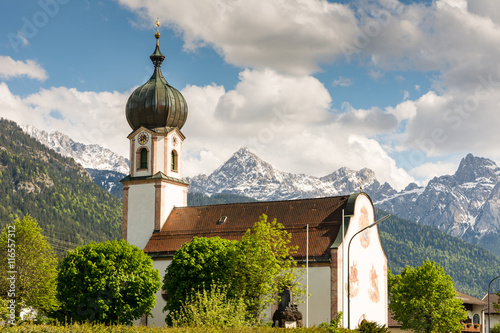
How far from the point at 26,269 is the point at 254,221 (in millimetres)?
20821

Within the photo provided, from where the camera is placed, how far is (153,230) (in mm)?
68188

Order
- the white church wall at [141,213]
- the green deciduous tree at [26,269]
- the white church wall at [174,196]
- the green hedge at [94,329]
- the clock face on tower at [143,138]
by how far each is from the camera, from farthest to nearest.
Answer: the clock face on tower at [143,138]
the white church wall at [174,196]
the white church wall at [141,213]
the green deciduous tree at [26,269]
the green hedge at [94,329]

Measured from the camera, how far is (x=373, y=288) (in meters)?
62.8

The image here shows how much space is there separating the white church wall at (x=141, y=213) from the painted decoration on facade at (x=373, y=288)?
850 inches

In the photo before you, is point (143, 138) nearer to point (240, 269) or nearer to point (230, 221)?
point (230, 221)

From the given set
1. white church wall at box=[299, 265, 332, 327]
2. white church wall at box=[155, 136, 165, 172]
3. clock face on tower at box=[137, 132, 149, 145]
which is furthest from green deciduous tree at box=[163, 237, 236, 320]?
clock face on tower at box=[137, 132, 149, 145]

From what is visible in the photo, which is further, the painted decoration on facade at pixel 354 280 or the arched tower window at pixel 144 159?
the arched tower window at pixel 144 159

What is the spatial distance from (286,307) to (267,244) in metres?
9.33

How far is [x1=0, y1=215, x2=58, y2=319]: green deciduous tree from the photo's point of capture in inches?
2419

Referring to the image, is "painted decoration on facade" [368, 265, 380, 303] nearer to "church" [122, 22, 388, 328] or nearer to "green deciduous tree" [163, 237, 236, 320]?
"church" [122, 22, 388, 328]

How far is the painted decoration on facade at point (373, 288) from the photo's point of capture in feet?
204

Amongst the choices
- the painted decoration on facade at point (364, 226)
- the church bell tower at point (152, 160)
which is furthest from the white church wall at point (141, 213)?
the painted decoration on facade at point (364, 226)

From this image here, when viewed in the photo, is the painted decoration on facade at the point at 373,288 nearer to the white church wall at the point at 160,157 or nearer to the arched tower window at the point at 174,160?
the arched tower window at the point at 174,160

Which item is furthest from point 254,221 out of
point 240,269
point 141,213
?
point 141,213
